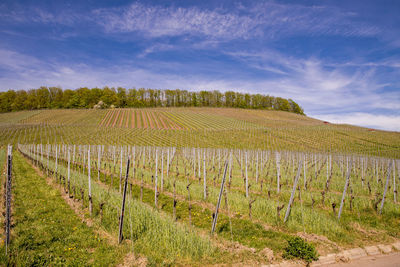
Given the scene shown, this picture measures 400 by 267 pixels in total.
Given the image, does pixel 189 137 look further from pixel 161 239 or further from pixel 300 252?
pixel 300 252

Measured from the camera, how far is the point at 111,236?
5.45m

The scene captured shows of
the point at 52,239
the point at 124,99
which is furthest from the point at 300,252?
the point at 124,99

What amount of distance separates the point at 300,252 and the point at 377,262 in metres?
1.85

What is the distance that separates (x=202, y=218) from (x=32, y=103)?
313 feet

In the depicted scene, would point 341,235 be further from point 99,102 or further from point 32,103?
point 32,103

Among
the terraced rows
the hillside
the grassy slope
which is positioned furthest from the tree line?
the grassy slope

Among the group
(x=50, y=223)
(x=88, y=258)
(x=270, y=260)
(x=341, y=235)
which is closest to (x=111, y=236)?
(x=88, y=258)

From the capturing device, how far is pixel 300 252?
4660 millimetres

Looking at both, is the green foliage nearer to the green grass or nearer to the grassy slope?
the green grass

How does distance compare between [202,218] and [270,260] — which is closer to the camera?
[270,260]

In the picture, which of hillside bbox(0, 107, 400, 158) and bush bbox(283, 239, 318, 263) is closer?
bush bbox(283, 239, 318, 263)

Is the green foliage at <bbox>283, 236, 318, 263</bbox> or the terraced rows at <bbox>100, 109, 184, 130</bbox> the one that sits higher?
the terraced rows at <bbox>100, 109, 184, 130</bbox>

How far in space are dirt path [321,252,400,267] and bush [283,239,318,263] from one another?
0.49 metres

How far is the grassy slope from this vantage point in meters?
4.31
